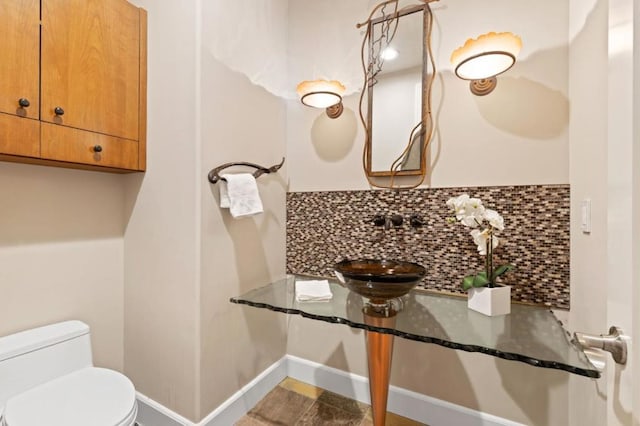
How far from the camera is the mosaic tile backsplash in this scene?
1.32 metres

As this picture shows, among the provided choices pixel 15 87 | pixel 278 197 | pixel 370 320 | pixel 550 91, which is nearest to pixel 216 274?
pixel 278 197

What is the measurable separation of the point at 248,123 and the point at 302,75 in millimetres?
577

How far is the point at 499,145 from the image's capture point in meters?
1.42

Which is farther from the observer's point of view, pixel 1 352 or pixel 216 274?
pixel 216 274

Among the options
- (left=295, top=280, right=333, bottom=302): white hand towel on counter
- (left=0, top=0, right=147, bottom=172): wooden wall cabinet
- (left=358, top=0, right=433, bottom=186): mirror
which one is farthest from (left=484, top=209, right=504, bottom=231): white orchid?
(left=0, top=0, right=147, bottom=172): wooden wall cabinet

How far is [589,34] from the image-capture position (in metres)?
1.09

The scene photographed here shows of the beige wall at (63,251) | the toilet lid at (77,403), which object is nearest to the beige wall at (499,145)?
the toilet lid at (77,403)

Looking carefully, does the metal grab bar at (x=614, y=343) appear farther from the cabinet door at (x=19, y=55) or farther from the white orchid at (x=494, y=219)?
the cabinet door at (x=19, y=55)

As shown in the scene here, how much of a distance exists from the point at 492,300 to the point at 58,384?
1.85 m

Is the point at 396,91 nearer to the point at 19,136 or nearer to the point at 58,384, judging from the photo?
the point at 19,136

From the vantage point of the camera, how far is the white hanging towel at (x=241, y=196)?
4.83ft

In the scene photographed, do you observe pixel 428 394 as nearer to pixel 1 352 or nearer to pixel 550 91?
pixel 550 91

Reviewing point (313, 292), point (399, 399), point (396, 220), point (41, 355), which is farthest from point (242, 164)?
point (399, 399)

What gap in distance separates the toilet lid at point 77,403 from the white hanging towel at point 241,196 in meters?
0.87
